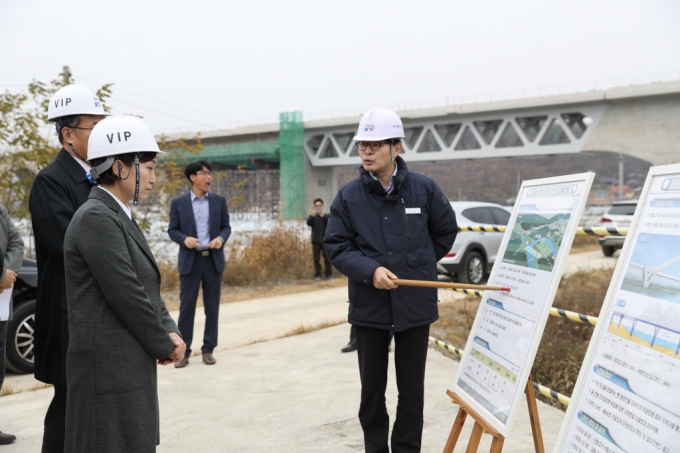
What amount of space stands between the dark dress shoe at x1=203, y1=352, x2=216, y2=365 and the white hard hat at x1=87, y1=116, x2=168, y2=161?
4173 mm

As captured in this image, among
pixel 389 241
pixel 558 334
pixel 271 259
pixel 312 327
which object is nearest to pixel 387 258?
pixel 389 241

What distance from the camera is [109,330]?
262 cm

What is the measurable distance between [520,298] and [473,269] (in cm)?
1105

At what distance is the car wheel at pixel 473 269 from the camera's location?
13.8 m

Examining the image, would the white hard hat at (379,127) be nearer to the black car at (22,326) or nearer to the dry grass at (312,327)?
the black car at (22,326)

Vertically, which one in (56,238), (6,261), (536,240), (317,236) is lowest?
(317,236)

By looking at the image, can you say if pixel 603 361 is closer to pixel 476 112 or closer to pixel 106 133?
pixel 106 133

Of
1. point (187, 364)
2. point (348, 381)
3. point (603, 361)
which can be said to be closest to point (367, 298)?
point (603, 361)

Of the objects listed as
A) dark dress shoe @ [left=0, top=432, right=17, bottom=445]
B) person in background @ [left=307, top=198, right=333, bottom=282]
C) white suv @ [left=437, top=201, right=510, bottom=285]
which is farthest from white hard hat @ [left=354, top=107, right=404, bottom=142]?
person in background @ [left=307, top=198, right=333, bottom=282]

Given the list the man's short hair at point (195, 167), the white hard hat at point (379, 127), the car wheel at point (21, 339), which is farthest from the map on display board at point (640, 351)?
the car wheel at point (21, 339)

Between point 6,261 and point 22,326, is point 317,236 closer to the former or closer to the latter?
point 22,326

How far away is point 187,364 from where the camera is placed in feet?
21.8

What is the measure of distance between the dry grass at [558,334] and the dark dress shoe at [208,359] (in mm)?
2528

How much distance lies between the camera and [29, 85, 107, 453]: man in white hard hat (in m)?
3.23
